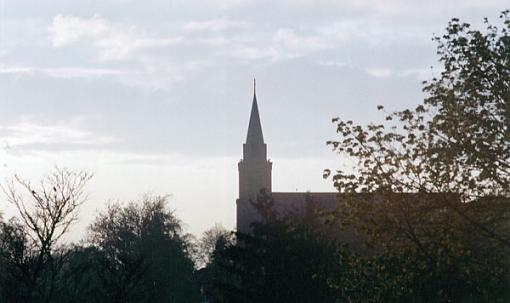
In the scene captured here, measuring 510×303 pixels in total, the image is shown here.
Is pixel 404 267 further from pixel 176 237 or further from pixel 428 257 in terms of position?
pixel 176 237

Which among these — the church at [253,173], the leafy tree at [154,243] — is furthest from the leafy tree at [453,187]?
the church at [253,173]

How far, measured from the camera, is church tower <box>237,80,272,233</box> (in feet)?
484

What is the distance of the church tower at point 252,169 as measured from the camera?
147625 millimetres

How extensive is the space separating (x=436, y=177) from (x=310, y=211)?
3857 centimetres

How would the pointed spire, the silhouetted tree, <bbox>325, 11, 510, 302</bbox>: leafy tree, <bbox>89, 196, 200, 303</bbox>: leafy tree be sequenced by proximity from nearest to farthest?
1. <bbox>325, 11, 510, 302</bbox>: leafy tree
2. the silhouetted tree
3. <bbox>89, 196, 200, 303</bbox>: leafy tree
4. the pointed spire

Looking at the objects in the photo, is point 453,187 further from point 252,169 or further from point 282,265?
point 252,169

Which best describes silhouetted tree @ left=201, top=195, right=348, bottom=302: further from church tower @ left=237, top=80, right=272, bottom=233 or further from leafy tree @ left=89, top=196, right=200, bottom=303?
church tower @ left=237, top=80, right=272, bottom=233

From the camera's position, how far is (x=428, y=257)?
78.3 ft

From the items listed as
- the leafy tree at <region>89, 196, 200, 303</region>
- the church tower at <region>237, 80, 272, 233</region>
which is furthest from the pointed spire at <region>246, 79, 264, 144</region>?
the leafy tree at <region>89, 196, 200, 303</region>

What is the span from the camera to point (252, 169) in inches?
5925

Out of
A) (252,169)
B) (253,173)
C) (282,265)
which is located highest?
(252,169)

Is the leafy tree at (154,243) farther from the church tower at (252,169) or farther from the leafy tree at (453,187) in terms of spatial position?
the church tower at (252,169)

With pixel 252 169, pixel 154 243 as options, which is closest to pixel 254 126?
pixel 252 169

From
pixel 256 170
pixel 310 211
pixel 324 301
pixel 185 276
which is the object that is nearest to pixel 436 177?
pixel 324 301
